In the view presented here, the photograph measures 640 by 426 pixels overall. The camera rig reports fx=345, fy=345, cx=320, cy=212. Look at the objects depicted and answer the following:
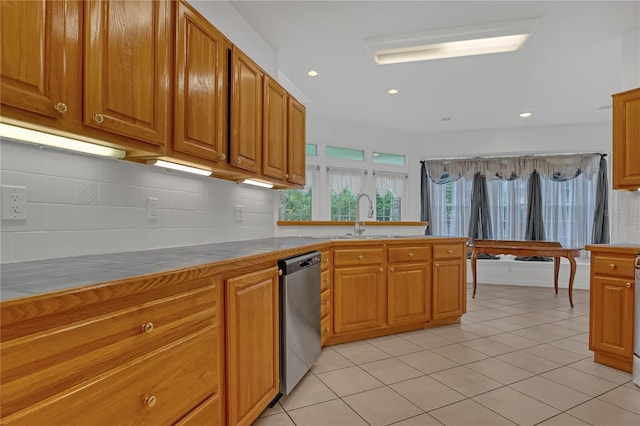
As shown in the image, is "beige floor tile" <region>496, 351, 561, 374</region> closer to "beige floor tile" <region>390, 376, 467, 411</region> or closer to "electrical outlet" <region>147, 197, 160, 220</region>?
"beige floor tile" <region>390, 376, 467, 411</region>

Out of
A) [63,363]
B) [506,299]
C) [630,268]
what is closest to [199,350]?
[63,363]

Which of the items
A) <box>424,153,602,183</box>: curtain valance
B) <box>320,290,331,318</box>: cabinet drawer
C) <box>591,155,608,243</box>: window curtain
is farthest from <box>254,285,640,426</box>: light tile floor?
<box>424,153,602,183</box>: curtain valance

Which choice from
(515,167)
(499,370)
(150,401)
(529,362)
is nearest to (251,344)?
(150,401)

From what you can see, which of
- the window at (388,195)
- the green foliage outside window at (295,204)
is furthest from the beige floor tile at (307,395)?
the window at (388,195)

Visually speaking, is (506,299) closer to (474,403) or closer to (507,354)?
(507,354)

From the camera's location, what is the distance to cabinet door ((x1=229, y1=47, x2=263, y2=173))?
2.21 meters

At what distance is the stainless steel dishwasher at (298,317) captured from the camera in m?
1.98

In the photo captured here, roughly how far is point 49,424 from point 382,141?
6.02 m

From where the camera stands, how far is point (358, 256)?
9.77 ft

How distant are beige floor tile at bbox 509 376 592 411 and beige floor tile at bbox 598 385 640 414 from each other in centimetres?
11

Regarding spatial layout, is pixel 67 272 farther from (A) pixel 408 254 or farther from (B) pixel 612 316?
(B) pixel 612 316

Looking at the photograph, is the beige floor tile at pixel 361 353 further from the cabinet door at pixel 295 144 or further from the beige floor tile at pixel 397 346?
the cabinet door at pixel 295 144

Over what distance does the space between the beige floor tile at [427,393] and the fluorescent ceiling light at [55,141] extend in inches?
82.5

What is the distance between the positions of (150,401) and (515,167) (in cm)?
662
